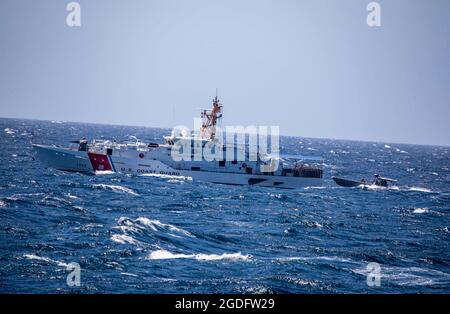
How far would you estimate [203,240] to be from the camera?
3169cm

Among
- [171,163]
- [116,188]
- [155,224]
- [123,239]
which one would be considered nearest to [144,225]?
[155,224]

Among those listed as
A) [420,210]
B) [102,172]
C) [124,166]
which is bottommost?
[420,210]

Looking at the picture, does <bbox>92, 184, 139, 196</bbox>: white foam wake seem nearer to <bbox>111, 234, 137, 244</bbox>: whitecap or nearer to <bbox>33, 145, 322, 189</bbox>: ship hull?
<bbox>33, 145, 322, 189</bbox>: ship hull

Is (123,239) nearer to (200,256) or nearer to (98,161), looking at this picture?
(200,256)

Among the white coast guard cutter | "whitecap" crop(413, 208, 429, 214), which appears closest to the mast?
the white coast guard cutter

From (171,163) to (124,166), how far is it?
586 centimetres

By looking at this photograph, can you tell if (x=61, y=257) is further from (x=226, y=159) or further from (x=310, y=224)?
(x=226, y=159)

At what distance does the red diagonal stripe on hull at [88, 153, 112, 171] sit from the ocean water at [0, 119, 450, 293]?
17.4 ft

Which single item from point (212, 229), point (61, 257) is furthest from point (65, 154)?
point (61, 257)

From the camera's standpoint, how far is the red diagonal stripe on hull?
61.1 meters

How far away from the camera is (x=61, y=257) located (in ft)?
82.2

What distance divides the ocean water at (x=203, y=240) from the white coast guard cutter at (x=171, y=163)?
5.38m

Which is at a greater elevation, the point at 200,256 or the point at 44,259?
the point at 44,259
